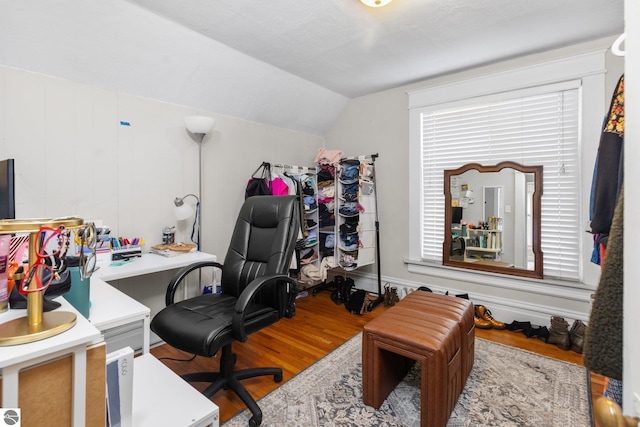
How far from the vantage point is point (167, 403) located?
94 cm

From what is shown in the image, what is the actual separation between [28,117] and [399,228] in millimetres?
3252

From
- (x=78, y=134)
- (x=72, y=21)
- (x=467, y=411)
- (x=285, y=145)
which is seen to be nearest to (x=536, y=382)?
(x=467, y=411)

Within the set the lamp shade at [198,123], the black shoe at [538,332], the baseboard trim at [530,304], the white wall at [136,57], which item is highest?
the white wall at [136,57]

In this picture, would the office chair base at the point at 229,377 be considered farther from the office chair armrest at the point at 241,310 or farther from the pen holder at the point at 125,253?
the pen holder at the point at 125,253

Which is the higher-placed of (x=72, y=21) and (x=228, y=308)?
(x=72, y=21)

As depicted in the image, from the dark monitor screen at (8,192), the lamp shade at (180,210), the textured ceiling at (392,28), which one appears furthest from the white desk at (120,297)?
the textured ceiling at (392,28)

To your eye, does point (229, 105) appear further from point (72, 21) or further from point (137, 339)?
point (137, 339)

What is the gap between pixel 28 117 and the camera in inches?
76.0

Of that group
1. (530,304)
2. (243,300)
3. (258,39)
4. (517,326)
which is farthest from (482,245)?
(258,39)

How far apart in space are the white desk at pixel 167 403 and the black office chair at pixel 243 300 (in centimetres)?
37

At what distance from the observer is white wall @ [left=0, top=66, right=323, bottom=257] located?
1930 millimetres

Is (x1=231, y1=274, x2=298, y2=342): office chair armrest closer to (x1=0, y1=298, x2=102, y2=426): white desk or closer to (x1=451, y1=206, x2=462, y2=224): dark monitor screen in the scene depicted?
(x1=0, y1=298, x2=102, y2=426): white desk

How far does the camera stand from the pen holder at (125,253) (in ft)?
6.97

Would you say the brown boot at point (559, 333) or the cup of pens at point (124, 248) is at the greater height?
the cup of pens at point (124, 248)
